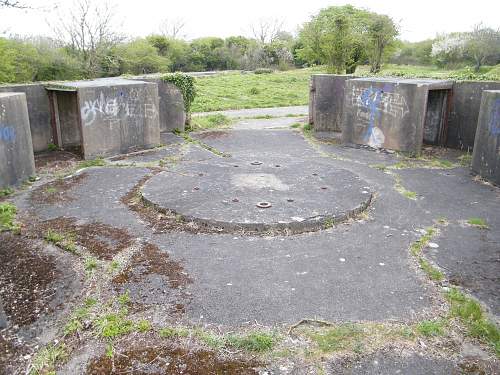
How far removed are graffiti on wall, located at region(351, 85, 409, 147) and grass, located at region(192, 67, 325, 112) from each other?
833cm

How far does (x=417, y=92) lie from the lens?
10.4m

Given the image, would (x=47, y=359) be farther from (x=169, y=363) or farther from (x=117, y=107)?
(x=117, y=107)

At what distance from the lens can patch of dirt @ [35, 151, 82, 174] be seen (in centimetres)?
949

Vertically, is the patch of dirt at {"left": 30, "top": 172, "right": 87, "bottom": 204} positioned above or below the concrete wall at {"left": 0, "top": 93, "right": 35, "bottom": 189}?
below

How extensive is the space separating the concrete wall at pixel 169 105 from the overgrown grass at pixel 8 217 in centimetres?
647

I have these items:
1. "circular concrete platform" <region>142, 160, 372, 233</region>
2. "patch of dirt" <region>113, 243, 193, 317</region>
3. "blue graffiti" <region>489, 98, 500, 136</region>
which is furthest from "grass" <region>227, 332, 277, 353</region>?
"blue graffiti" <region>489, 98, 500, 136</region>

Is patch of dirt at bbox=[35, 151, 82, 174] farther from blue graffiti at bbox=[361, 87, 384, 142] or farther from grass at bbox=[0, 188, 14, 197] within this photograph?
blue graffiti at bbox=[361, 87, 384, 142]

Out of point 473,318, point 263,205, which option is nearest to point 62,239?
point 263,205

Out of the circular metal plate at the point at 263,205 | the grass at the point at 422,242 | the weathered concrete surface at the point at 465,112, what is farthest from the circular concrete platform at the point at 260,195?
the weathered concrete surface at the point at 465,112

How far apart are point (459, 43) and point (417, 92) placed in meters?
31.9

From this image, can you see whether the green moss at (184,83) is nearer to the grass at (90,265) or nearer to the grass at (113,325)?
the grass at (90,265)

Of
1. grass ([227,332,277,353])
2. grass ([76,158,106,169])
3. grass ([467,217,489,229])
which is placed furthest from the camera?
grass ([76,158,106,169])

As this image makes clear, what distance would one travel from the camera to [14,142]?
27.0 ft

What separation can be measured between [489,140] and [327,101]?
233 inches
